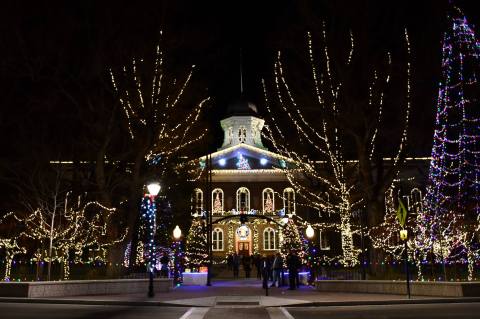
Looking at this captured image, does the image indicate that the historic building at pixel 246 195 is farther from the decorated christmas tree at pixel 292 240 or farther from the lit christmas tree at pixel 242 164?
the decorated christmas tree at pixel 292 240

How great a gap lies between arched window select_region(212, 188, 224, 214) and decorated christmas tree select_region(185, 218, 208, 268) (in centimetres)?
1809

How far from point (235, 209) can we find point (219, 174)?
4096 millimetres

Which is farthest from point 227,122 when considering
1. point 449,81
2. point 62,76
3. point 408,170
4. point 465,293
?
point 465,293

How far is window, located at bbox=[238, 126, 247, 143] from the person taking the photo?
60875 mm

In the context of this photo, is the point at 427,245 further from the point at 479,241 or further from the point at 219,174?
the point at 219,174

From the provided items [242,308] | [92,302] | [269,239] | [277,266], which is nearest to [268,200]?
[269,239]

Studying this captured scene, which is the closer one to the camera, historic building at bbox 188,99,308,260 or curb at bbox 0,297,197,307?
curb at bbox 0,297,197,307

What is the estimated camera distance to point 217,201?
55375mm

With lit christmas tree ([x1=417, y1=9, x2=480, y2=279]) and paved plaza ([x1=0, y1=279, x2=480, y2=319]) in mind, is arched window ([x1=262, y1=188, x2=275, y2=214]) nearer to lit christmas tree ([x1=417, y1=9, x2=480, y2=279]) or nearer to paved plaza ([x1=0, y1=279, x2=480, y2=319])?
lit christmas tree ([x1=417, y1=9, x2=480, y2=279])

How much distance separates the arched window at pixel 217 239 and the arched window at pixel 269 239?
4.57 m

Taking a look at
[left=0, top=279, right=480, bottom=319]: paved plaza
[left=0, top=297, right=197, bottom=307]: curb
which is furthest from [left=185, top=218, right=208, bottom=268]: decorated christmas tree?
[left=0, top=297, right=197, bottom=307]: curb

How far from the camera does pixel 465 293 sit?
16.7 metres

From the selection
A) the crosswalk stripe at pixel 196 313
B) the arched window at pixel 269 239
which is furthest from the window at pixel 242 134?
the crosswalk stripe at pixel 196 313

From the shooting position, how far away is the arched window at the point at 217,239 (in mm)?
56053
